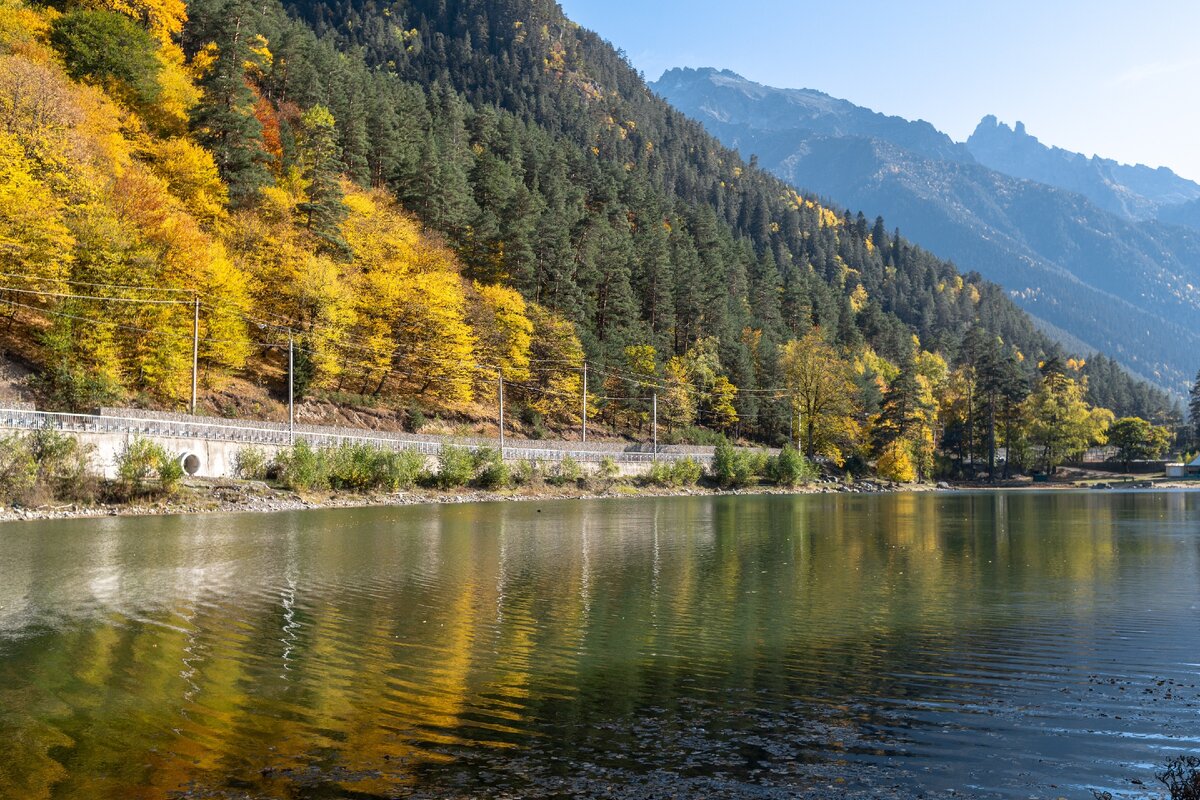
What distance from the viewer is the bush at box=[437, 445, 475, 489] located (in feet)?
216

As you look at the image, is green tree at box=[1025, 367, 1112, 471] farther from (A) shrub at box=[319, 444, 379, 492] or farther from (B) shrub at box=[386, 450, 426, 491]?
(A) shrub at box=[319, 444, 379, 492]

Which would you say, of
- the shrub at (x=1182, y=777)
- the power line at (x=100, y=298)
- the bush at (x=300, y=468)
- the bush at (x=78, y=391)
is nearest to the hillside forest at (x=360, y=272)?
the bush at (x=78, y=391)

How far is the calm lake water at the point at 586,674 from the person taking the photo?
8.99 m

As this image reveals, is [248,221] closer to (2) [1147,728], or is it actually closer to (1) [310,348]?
(1) [310,348]

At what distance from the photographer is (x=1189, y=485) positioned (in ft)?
388

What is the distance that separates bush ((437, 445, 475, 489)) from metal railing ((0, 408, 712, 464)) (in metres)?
1.74

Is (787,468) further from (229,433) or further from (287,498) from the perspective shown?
(229,433)

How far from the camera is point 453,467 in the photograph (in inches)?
2584

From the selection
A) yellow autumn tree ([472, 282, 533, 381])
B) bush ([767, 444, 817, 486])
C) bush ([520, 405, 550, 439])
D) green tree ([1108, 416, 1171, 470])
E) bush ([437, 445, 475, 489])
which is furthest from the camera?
green tree ([1108, 416, 1171, 470])

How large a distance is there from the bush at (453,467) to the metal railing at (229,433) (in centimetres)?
174

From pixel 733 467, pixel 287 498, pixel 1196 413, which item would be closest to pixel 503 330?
pixel 733 467

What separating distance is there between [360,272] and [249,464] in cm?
3613

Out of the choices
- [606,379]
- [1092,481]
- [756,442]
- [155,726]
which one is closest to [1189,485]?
[1092,481]

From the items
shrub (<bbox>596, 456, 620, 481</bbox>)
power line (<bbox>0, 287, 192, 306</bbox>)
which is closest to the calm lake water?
power line (<bbox>0, 287, 192, 306</bbox>)
